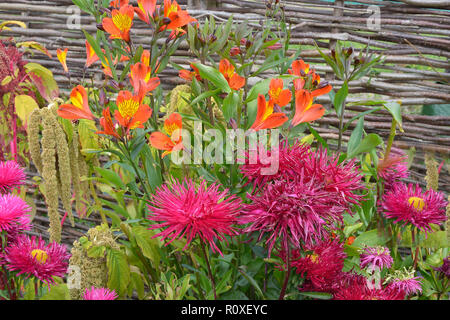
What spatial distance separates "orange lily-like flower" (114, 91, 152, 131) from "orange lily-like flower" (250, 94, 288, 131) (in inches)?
5.3

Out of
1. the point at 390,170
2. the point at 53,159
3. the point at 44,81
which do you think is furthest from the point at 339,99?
the point at 44,81

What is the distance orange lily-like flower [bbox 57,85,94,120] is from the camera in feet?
2.03

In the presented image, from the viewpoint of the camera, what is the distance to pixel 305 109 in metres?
0.61

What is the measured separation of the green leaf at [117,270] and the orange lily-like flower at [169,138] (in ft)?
0.76

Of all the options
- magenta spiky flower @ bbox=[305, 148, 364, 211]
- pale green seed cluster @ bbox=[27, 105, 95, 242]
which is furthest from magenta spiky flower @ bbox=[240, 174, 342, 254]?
pale green seed cluster @ bbox=[27, 105, 95, 242]

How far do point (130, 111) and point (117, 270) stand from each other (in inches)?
12.2

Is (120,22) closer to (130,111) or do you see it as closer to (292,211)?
(130,111)

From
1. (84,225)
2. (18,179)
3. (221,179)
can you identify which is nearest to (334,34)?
(221,179)

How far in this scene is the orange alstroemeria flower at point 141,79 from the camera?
587mm

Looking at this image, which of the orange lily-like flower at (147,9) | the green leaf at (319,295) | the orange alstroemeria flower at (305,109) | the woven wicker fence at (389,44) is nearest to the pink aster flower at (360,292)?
the green leaf at (319,295)

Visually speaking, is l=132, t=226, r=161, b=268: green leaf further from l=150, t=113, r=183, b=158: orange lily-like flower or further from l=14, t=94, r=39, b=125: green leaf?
l=14, t=94, r=39, b=125: green leaf

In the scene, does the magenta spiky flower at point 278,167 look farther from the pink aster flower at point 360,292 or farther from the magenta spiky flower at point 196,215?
the pink aster flower at point 360,292

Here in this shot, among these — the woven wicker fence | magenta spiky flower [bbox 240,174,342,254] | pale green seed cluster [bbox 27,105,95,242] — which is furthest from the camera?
the woven wicker fence
